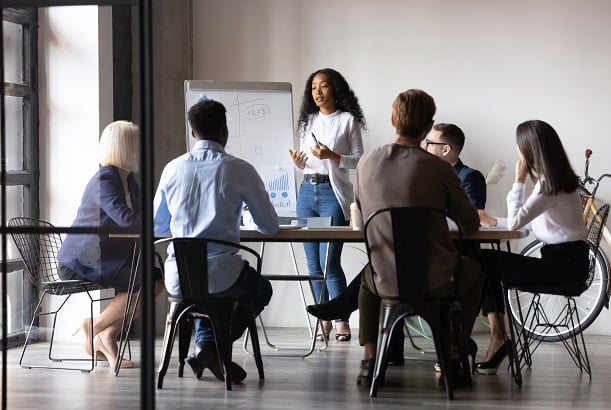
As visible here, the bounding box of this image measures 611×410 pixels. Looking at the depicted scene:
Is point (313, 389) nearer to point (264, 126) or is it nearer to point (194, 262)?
point (194, 262)

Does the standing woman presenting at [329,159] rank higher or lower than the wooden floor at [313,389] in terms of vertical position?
higher

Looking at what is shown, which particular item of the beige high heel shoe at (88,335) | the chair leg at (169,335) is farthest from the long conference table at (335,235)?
the beige high heel shoe at (88,335)

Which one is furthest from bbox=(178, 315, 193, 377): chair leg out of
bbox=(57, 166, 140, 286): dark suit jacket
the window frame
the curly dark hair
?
the curly dark hair

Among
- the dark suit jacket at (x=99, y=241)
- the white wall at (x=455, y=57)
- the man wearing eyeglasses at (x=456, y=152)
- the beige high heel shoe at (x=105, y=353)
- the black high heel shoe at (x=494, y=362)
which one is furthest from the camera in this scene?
the white wall at (x=455, y=57)

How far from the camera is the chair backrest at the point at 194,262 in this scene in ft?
13.1

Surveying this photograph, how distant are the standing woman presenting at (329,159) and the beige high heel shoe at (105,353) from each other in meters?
1.31

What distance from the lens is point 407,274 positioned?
12.6 ft

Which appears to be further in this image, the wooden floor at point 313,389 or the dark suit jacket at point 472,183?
the dark suit jacket at point 472,183

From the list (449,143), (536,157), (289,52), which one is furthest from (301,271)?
(536,157)

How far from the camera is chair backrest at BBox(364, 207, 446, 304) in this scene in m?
3.79

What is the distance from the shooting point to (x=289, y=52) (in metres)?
6.71

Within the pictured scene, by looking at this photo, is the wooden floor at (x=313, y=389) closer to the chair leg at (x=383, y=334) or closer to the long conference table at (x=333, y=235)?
the chair leg at (x=383, y=334)

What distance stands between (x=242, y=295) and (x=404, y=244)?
2.58ft

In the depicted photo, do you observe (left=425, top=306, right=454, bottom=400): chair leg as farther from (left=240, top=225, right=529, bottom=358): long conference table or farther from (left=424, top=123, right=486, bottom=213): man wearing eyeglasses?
(left=424, top=123, right=486, bottom=213): man wearing eyeglasses
